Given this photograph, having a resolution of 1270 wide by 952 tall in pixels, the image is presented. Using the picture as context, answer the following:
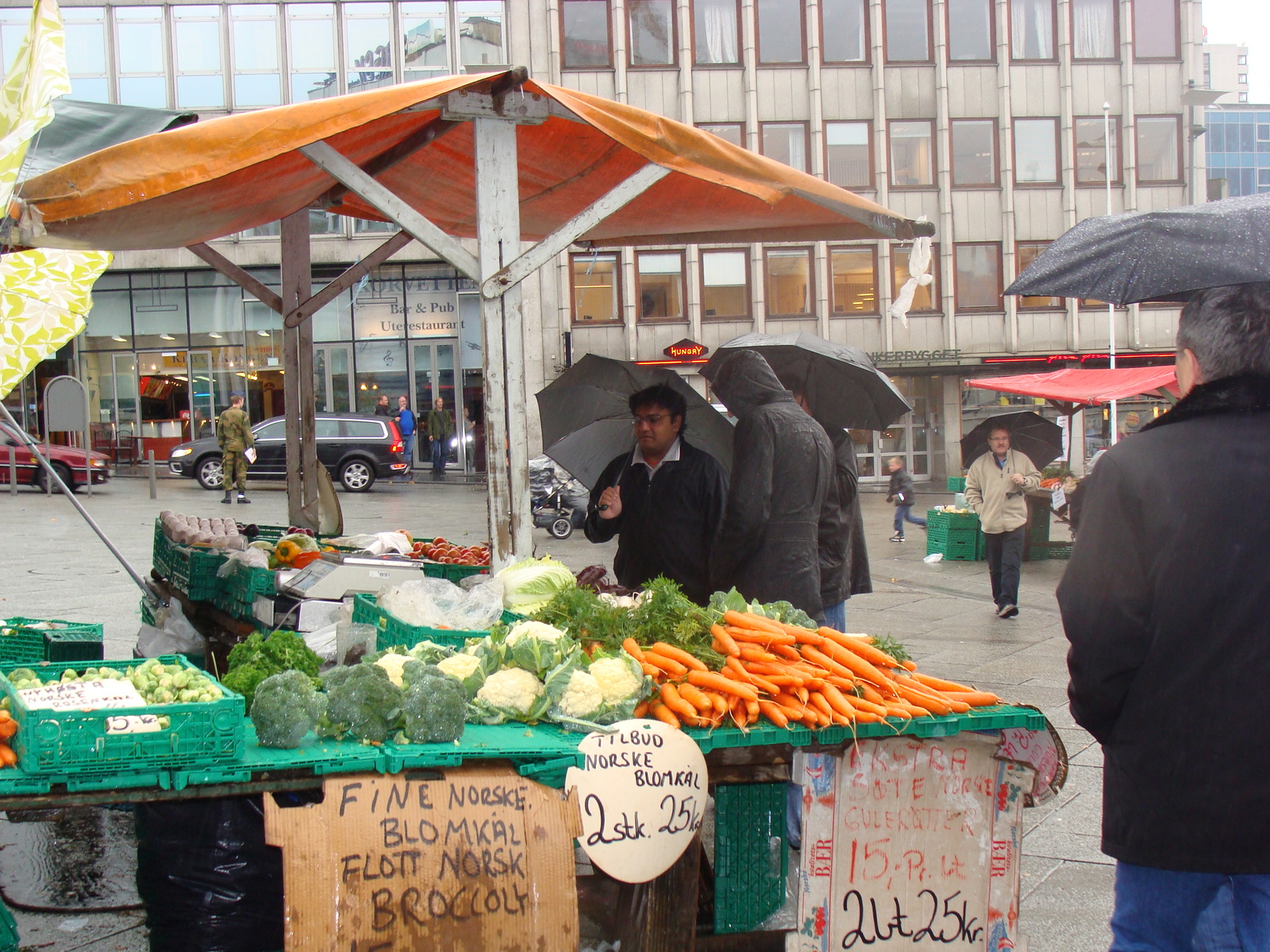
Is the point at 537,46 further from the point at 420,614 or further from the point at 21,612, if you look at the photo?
the point at 420,614

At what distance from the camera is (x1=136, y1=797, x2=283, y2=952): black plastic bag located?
11.7 feet

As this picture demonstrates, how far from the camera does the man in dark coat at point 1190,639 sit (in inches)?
89.7

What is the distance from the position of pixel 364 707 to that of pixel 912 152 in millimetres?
28894

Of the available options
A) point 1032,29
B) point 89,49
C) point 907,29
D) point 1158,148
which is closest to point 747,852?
point 907,29

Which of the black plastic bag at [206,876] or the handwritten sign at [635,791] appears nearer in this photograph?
the handwritten sign at [635,791]

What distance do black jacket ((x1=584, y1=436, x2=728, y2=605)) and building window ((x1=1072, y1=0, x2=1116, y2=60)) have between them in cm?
2849

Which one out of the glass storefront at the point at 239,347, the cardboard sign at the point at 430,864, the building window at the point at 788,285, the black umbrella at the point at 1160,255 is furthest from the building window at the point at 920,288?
the cardboard sign at the point at 430,864

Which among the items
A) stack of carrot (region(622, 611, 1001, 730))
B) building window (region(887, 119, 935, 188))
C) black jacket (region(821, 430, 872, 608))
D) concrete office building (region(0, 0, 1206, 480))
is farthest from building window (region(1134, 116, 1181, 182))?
stack of carrot (region(622, 611, 1001, 730))

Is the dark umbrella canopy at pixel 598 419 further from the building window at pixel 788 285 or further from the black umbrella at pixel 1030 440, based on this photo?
the building window at pixel 788 285

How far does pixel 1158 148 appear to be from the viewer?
2966 cm

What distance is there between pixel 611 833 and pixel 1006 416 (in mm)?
8768

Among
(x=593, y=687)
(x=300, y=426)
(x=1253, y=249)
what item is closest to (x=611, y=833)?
(x=593, y=687)

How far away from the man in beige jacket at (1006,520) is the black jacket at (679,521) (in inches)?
212

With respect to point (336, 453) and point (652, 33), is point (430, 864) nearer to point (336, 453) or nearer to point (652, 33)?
point (336, 453)
